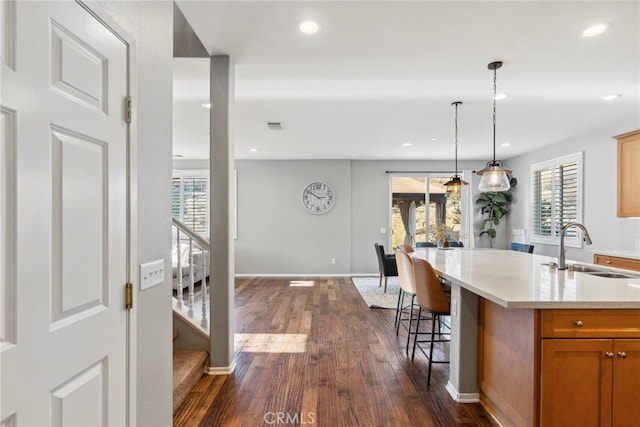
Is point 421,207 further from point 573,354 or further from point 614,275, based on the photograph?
point 573,354

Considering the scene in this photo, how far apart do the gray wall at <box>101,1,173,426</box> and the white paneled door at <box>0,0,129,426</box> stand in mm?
113

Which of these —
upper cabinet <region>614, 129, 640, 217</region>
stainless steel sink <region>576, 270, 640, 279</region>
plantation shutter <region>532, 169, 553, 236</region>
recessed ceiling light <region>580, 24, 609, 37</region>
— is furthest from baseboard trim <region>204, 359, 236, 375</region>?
plantation shutter <region>532, 169, 553, 236</region>

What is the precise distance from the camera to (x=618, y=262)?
150 inches

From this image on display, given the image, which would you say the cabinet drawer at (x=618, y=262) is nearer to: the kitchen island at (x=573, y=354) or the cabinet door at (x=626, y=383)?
the kitchen island at (x=573, y=354)

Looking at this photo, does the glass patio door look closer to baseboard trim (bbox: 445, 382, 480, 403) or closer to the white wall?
the white wall

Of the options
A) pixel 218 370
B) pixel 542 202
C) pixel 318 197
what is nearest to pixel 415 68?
pixel 218 370

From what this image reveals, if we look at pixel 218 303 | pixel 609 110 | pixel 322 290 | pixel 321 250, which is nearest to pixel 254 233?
pixel 321 250

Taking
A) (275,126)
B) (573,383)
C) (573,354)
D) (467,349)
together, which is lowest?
(467,349)

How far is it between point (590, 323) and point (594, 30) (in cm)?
198

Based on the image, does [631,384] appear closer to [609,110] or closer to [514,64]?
[514,64]

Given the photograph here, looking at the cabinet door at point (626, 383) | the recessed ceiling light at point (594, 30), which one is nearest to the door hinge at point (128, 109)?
the cabinet door at point (626, 383)

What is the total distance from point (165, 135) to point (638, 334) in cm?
255

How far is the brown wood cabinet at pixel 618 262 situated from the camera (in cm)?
357

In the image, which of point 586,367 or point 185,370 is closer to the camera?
point 586,367
